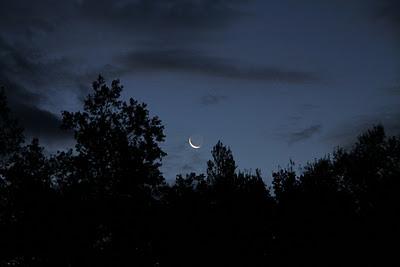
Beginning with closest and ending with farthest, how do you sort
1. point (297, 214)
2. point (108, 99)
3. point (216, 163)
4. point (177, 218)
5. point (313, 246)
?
point (313, 246) < point (297, 214) < point (177, 218) < point (108, 99) < point (216, 163)

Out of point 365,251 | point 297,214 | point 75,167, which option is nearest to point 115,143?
point 75,167

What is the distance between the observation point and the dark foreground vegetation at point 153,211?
34.6 metres

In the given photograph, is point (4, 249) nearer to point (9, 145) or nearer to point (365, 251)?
point (9, 145)

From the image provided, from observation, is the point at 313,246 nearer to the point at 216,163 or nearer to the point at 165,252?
the point at 165,252

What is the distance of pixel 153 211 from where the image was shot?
41.1 metres

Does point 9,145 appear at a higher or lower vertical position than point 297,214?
higher

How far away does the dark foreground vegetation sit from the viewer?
34.6 metres

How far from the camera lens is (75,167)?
40281mm

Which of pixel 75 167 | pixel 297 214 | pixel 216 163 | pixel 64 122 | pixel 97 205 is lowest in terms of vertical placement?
pixel 297 214

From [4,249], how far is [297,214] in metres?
28.6

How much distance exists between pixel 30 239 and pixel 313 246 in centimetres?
2735

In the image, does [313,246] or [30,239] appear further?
[30,239]

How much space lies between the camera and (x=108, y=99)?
42.5 m

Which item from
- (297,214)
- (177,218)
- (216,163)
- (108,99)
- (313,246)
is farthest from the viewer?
(216,163)
